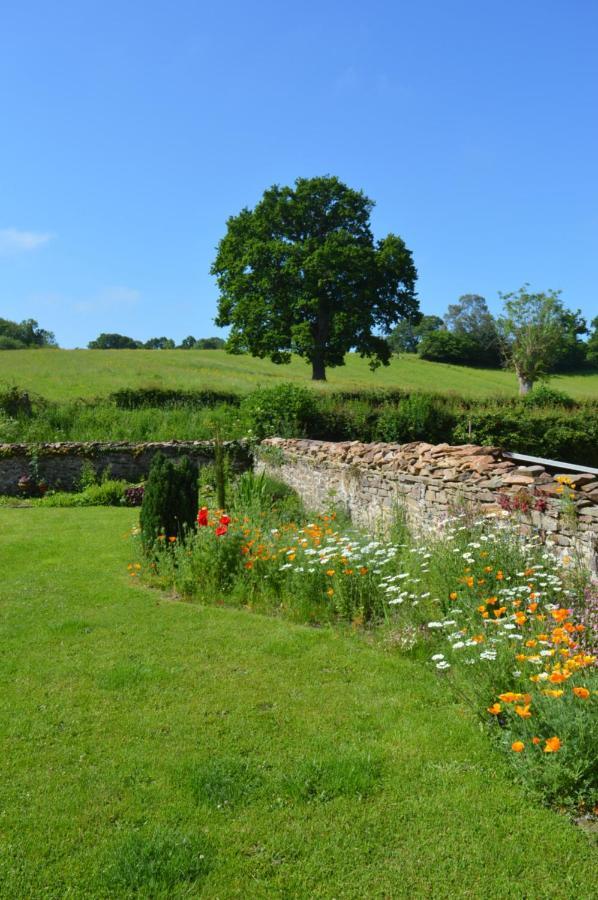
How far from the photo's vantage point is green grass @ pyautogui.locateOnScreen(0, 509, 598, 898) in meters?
2.36

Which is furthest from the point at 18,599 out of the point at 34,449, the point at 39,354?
the point at 39,354

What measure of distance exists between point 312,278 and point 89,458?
60.0 feet

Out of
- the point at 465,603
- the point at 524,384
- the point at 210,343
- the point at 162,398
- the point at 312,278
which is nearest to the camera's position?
the point at 465,603

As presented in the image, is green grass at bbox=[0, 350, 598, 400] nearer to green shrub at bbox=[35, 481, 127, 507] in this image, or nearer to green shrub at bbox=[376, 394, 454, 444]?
green shrub at bbox=[376, 394, 454, 444]

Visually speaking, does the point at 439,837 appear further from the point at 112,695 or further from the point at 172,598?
the point at 172,598

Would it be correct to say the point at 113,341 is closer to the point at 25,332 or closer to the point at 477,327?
the point at 25,332

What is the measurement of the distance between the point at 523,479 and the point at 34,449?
34.0 feet

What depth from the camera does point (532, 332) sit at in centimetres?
3850

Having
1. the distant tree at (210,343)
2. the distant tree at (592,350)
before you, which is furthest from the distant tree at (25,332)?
the distant tree at (592,350)

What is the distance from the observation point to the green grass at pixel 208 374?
72.1 feet

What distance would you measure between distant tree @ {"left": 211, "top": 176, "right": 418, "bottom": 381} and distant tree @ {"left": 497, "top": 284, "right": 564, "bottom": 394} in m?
10.3

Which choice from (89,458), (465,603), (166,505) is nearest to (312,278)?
(89,458)

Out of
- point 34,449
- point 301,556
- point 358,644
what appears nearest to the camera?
point 358,644

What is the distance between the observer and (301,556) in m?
5.57
